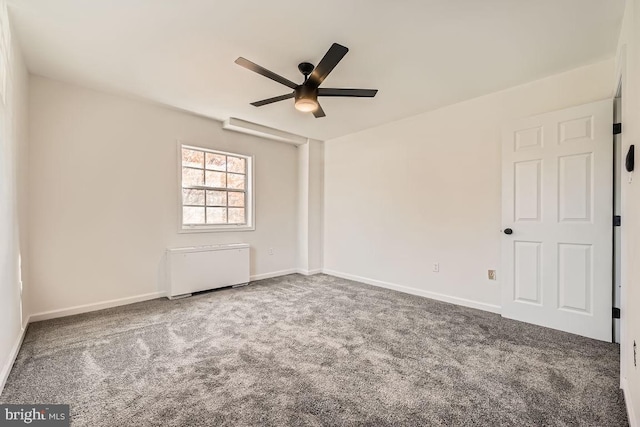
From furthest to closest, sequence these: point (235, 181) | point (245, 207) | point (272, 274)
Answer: point (272, 274)
point (245, 207)
point (235, 181)

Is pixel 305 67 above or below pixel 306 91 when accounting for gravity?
above

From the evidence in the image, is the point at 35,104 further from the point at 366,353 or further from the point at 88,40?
the point at 366,353

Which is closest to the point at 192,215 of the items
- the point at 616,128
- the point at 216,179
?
the point at 216,179

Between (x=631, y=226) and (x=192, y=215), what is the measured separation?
14.2ft

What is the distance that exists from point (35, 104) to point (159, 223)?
1661 millimetres

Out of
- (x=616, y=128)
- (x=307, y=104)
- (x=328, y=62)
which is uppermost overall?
(x=328, y=62)

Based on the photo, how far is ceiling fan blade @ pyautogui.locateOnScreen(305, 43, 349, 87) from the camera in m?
1.91

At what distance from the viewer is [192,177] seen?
407cm

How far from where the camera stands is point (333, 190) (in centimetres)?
505

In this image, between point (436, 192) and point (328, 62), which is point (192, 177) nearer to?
point (328, 62)

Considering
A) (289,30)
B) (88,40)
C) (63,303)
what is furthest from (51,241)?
(289,30)

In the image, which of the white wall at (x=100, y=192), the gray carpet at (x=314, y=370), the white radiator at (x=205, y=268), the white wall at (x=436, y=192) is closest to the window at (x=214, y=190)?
the white wall at (x=100, y=192)

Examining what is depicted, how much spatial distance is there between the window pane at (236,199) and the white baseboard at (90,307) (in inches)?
63.1

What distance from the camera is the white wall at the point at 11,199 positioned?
6.11 ft
